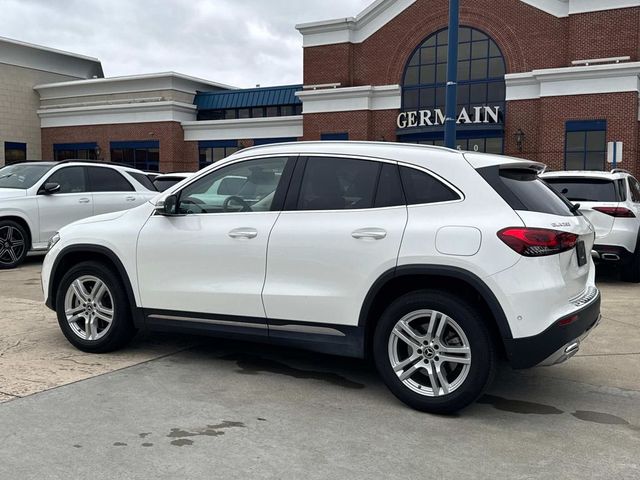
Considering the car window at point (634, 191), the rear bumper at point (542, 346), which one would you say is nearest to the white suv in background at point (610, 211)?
the car window at point (634, 191)

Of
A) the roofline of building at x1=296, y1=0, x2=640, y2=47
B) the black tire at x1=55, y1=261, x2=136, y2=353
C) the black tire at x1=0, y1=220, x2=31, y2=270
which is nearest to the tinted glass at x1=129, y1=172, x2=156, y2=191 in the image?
the black tire at x1=0, y1=220, x2=31, y2=270

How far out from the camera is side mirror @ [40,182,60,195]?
1083cm

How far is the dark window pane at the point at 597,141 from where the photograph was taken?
25.8 metres

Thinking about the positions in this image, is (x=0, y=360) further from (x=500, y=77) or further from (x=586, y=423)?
(x=500, y=77)

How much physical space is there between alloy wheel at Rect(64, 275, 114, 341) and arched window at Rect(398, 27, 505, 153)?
82.9ft

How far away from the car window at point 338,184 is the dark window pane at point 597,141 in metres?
24.2

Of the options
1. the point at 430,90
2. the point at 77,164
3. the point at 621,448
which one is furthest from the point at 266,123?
the point at 621,448

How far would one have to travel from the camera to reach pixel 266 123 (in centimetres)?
3434

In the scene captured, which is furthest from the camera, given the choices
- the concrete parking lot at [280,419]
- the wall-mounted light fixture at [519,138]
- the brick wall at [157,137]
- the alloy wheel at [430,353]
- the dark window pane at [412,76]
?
the brick wall at [157,137]

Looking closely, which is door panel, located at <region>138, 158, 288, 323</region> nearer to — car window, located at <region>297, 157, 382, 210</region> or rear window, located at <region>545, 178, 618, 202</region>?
car window, located at <region>297, 157, 382, 210</region>

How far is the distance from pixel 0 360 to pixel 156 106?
107 ft

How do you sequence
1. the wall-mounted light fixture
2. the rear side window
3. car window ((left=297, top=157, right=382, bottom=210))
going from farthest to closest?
1. the wall-mounted light fixture
2. the rear side window
3. car window ((left=297, top=157, right=382, bottom=210))

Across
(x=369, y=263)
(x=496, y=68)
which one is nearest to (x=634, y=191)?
(x=369, y=263)

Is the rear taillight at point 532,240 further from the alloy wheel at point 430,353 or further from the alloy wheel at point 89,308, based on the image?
the alloy wheel at point 89,308
